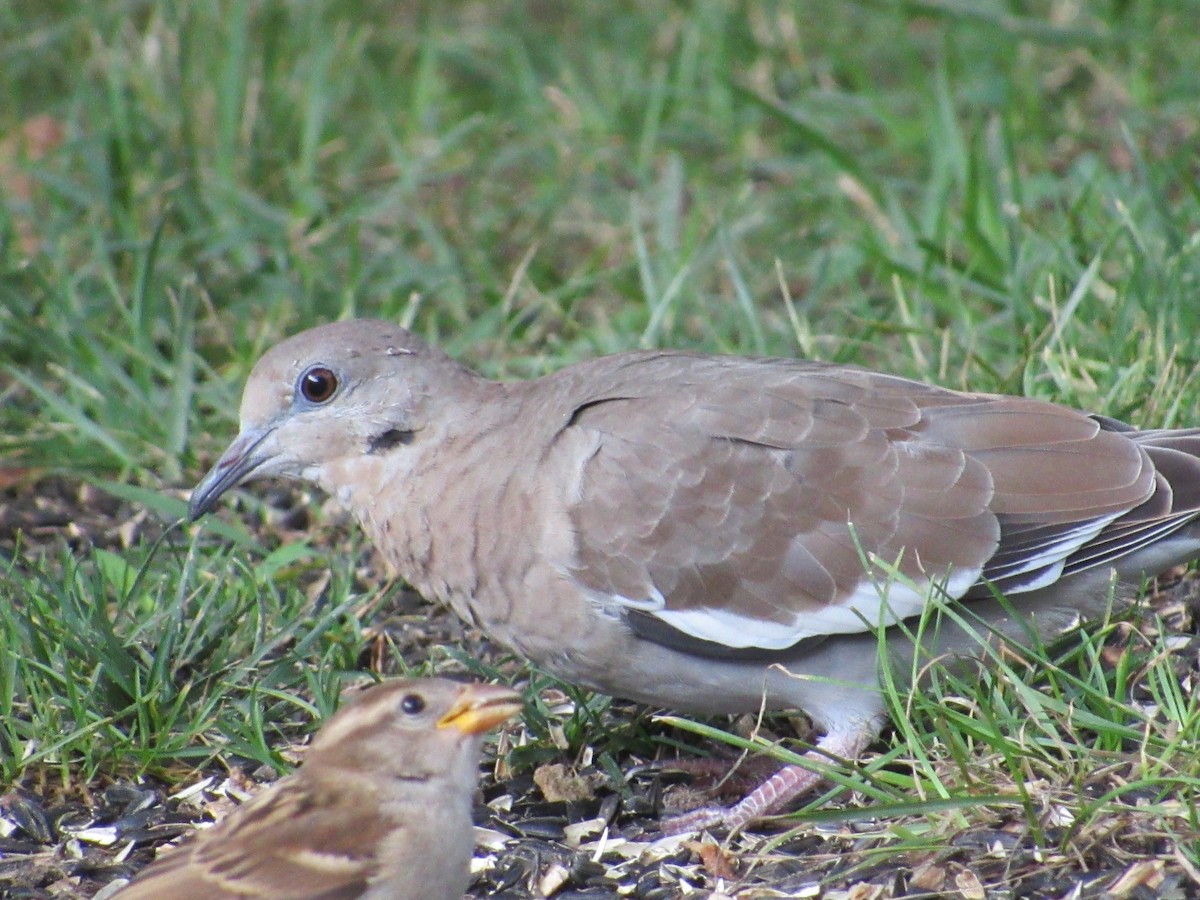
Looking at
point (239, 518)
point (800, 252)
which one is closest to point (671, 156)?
point (800, 252)

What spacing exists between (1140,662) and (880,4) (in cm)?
431

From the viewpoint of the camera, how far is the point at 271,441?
4211mm

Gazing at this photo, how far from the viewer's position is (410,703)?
3176 mm

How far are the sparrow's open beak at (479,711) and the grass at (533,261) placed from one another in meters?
0.53

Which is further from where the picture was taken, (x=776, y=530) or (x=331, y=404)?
(x=331, y=404)

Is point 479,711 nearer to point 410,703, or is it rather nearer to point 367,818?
point 410,703

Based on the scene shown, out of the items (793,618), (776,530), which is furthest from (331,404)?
(793,618)

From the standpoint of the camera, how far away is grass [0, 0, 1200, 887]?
3822mm

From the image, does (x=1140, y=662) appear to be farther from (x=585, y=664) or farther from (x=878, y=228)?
(x=878, y=228)

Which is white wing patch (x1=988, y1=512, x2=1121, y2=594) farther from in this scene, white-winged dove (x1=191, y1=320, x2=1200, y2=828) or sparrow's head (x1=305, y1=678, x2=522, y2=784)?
sparrow's head (x1=305, y1=678, x2=522, y2=784)

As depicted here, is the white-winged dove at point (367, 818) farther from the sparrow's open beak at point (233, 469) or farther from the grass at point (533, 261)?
the sparrow's open beak at point (233, 469)

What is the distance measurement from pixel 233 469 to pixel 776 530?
1.42 metres

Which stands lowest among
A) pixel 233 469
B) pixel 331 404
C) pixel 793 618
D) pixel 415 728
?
pixel 793 618

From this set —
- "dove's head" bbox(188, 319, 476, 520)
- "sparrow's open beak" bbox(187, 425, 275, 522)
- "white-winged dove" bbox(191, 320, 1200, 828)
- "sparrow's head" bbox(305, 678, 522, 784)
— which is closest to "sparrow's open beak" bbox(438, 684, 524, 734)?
"sparrow's head" bbox(305, 678, 522, 784)
